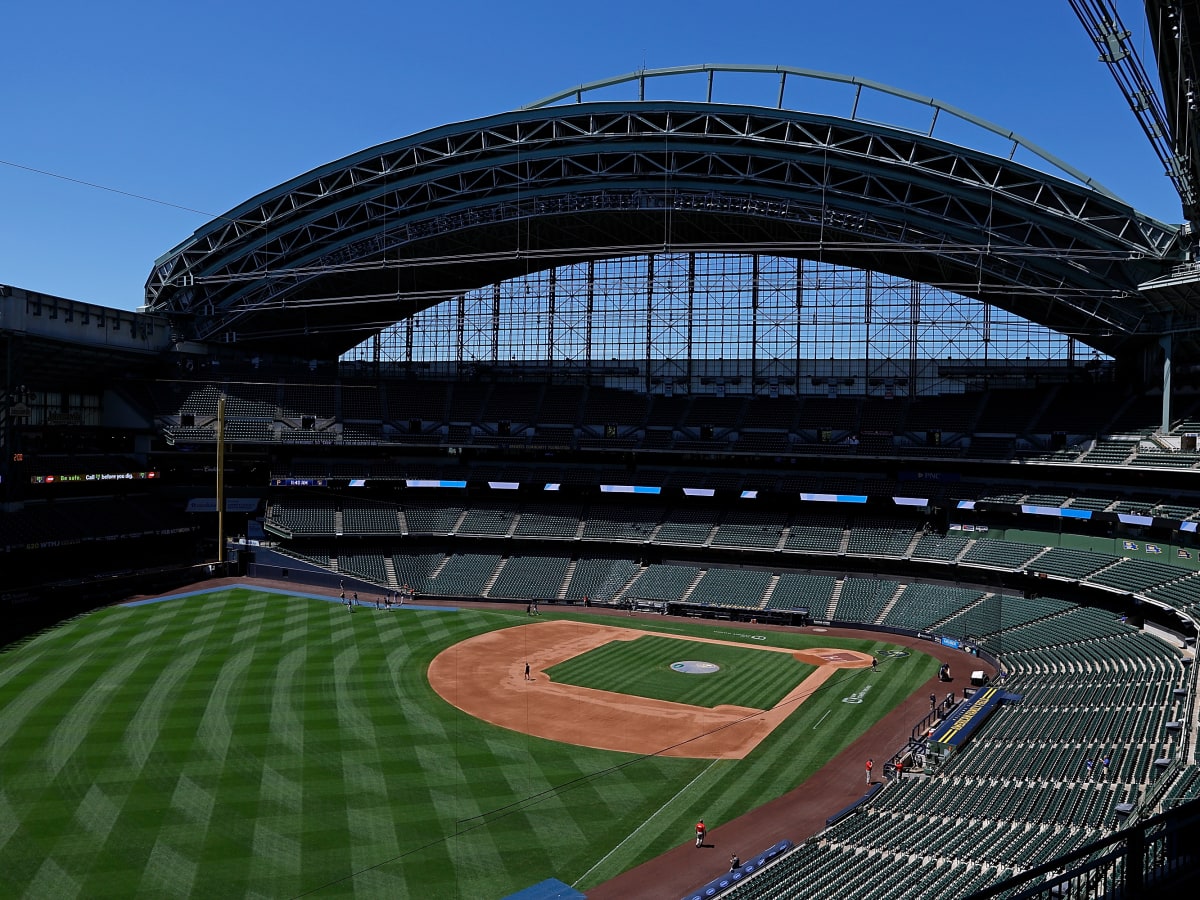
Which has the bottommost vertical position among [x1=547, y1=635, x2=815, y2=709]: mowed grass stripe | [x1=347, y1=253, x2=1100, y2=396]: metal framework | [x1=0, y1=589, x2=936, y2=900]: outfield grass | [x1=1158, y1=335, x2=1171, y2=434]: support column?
[x1=547, y1=635, x2=815, y2=709]: mowed grass stripe

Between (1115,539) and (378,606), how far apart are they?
4529 centimetres

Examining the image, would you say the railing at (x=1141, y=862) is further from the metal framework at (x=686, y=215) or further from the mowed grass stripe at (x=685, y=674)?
the metal framework at (x=686, y=215)

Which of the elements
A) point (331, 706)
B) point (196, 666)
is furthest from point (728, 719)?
point (196, 666)

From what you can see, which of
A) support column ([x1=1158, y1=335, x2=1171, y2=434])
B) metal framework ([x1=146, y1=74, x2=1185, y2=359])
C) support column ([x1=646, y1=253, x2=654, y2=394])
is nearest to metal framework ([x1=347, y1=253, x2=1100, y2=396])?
support column ([x1=646, y1=253, x2=654, y2=394])

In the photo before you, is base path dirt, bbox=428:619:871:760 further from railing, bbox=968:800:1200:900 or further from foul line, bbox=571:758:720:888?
railing, bbox=968:800:1200:900

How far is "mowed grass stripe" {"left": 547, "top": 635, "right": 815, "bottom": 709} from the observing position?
1586 inches

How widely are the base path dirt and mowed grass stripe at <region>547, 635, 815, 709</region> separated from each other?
2.16 feet

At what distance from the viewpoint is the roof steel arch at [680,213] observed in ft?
159

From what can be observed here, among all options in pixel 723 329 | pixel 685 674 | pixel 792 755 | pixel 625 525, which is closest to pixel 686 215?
pixel 723 329

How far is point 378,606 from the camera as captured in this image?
5891 centimetres

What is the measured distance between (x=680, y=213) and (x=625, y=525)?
2358 cm

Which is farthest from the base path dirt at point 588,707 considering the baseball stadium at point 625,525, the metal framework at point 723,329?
the metal framework at point 723,329

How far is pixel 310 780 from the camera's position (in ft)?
94.2

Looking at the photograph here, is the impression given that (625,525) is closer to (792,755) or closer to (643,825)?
(792,755)
